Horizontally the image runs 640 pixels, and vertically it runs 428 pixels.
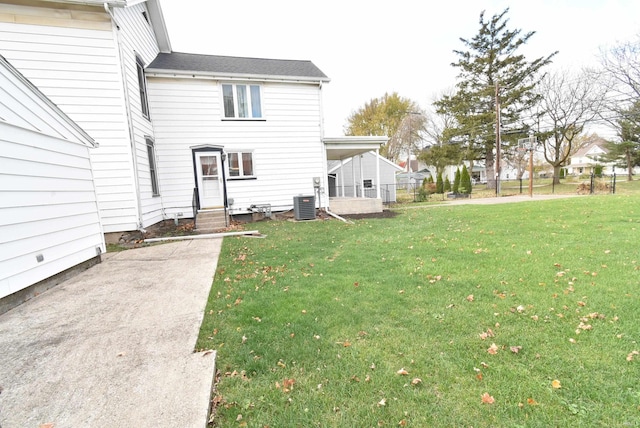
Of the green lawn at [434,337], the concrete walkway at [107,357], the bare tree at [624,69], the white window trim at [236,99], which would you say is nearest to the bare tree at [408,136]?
the bare tree at [624,69]

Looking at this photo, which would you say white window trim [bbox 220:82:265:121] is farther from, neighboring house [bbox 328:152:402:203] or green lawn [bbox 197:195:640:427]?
neighboring house [bbox 328:152:402:203]

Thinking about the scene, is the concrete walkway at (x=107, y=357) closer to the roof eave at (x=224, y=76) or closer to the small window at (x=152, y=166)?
the small window at (x=152, y=166)

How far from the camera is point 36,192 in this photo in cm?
408

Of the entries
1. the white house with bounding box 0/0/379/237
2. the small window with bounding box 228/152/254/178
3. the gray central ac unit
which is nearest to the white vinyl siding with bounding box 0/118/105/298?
the white house with bounding box 0/0/379/237

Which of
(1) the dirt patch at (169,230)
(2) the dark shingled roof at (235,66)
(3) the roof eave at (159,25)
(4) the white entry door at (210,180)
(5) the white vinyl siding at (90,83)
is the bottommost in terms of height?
(1) the dirt patch at (169,230)

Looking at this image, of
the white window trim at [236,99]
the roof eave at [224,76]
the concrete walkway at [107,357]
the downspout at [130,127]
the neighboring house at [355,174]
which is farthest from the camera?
the neighboring house at [355,174]

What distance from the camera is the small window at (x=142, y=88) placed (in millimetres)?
9477

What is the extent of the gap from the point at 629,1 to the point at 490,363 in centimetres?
2568

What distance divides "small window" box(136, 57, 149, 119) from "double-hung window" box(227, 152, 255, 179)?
3.05 metres

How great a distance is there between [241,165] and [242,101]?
2515 mm

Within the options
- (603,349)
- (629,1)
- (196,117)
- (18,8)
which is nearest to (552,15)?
(629,1)

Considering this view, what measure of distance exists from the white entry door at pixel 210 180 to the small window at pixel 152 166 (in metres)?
1.41

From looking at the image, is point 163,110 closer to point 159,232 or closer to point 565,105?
point 159,232

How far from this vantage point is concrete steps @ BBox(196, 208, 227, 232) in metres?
9.96
